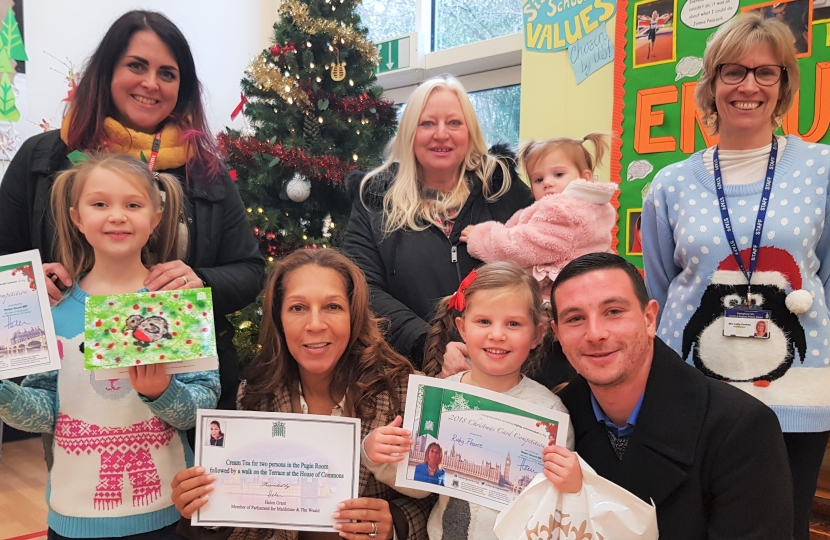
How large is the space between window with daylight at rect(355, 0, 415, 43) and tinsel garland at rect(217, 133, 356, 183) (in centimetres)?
254

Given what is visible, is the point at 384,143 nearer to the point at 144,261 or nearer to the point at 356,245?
the point at 356,245

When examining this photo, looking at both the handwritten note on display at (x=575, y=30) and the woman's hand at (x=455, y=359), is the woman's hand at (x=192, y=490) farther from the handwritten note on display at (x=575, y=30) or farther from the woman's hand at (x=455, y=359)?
the handwritten note on display at (x=575, y=30)

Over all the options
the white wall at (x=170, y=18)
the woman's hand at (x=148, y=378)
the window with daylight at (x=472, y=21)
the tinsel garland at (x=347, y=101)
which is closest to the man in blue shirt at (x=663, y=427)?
the woman's hand at (x=148, y=378)

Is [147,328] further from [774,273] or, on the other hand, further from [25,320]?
[774,273]

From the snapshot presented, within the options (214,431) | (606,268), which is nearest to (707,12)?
(606,268)

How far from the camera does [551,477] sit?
4.98 feet

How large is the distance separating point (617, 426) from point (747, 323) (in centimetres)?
56

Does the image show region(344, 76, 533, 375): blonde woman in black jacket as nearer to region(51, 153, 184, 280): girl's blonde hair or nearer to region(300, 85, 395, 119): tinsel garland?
region(51, 153, 184, 280): girl's blonde hair

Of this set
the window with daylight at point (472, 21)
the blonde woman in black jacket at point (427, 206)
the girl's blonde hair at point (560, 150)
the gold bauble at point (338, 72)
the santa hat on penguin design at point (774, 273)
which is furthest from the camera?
the window with daylight at point (472, 21)

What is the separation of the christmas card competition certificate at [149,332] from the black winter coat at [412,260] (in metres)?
0.76

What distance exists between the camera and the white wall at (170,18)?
5141 millimetres

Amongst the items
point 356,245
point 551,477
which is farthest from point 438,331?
point 551,477

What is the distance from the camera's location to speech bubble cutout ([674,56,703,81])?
3791 millimetres

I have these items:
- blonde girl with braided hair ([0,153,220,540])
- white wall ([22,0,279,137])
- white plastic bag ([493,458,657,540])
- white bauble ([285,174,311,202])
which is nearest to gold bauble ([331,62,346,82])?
white wall ([22,0,279,137])
